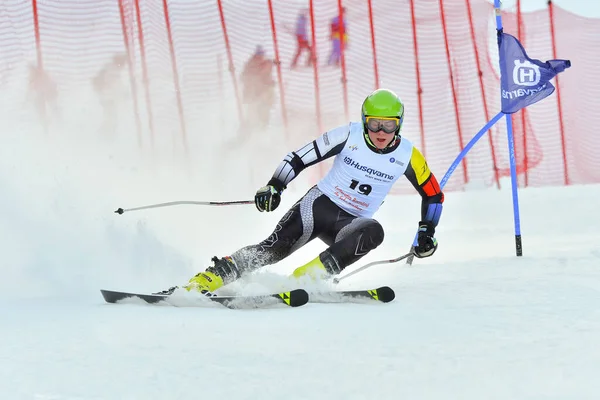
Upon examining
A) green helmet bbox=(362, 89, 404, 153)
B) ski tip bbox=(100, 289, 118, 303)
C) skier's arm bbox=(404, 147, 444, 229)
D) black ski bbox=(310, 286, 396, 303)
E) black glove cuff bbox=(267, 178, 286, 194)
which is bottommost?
black ski bbox=(310, 286, 396, 303)

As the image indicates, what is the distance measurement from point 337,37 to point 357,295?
604cm

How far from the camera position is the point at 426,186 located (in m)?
4.26

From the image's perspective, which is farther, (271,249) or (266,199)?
(271,249)

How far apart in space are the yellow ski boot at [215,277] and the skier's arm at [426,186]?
1243 mm

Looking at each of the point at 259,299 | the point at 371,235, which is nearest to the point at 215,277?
the point at 259,299

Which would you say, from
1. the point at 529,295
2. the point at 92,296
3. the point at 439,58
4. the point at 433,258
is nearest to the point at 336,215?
the point at 529,295

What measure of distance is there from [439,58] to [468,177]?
162 cm

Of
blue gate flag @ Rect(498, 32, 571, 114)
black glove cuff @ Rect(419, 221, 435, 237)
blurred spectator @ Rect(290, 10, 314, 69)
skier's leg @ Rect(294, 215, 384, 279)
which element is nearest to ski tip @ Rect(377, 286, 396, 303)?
skier's leg @ Rect(294, 215, 384, 279)

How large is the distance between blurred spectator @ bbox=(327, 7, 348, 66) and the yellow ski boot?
18.6 feet

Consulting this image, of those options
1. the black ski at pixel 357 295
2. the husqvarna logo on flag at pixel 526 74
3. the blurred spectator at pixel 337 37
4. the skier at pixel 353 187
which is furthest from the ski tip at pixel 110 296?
the blurred spectator at pixel 337 37

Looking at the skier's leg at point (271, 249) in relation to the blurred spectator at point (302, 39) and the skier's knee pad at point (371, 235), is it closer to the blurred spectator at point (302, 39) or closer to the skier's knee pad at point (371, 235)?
the skier's knee pad at point (371, 235)

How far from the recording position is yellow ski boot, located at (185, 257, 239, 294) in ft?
11.8

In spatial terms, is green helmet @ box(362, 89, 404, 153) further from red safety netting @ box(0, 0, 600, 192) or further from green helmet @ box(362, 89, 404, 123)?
red safety netting @ box(0, 0, 600, 192)

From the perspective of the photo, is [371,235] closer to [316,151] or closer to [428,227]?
[428,227]
